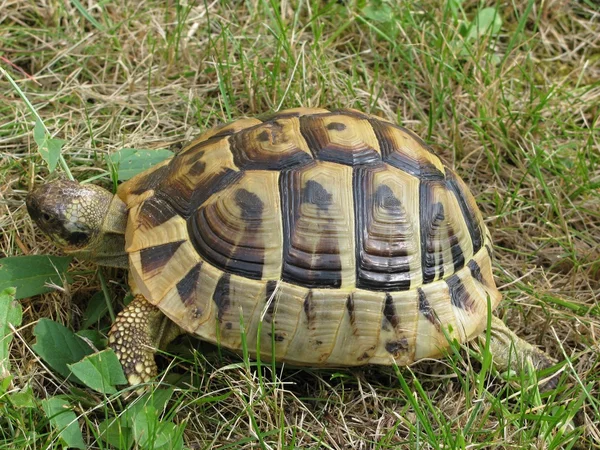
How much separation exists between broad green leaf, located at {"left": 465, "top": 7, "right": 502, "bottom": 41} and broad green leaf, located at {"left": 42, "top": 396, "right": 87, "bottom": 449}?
8.67 feet

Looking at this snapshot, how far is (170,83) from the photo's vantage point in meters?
3.35

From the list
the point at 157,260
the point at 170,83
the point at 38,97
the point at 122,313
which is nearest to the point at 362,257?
the point at 157,260

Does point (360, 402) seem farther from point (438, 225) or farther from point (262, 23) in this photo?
point (262, 23)

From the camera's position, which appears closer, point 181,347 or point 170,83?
point 181,347

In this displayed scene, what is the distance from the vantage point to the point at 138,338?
2289mm

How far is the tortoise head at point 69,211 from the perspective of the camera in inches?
94.1

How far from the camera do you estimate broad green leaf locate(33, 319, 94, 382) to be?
7.42ft

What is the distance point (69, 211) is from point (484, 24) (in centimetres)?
244

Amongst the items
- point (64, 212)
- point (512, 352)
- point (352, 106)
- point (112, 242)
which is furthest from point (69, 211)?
point (512, 352)

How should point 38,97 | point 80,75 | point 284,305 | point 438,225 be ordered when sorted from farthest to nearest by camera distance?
point 80,75, point 38,97, point 438,225, point 284,305

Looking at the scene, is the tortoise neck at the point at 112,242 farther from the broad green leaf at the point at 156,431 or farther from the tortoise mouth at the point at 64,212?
the broad green leaf at the point at 156,431

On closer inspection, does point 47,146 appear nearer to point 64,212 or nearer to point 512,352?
point 64,212

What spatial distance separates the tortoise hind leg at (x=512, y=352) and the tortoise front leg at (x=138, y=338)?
47.9 inches

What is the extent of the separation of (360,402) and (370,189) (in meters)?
0.77
